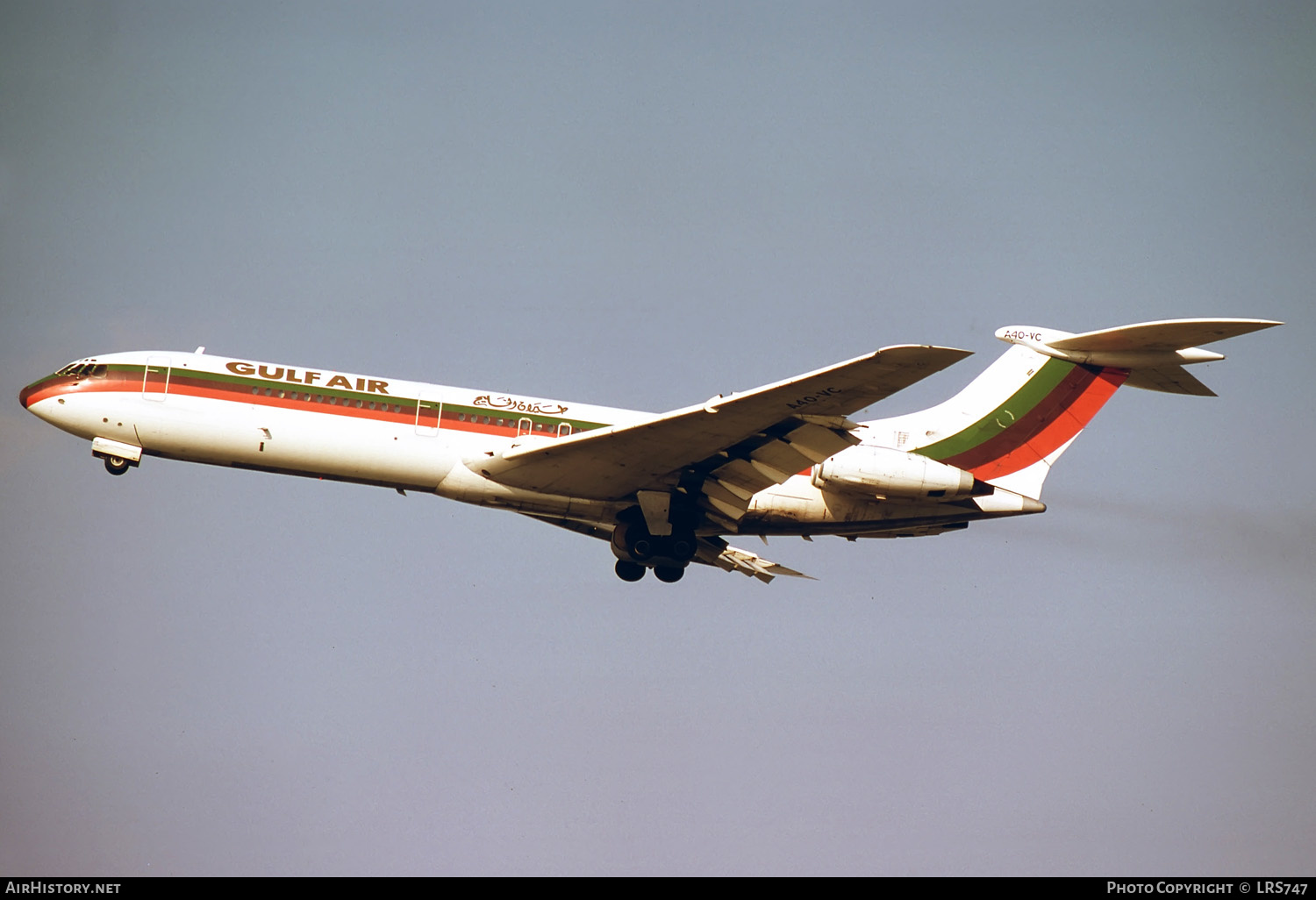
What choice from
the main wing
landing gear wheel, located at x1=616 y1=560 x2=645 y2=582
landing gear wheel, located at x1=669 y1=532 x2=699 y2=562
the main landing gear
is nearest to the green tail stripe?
the main wing

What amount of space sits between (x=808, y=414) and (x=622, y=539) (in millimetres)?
6301

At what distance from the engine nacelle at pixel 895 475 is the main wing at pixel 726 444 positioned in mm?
1065

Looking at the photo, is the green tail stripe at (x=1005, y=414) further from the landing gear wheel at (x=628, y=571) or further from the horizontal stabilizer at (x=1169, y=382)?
the landing gear wheel at (x=628, y=571)

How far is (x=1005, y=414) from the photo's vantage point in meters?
29.7

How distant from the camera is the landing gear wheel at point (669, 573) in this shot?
30.5 metres

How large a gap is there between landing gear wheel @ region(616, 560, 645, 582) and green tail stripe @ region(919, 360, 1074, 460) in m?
7.07

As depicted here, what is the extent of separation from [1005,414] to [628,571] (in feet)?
30.3

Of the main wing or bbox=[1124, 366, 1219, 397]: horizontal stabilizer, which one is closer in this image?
the main wing

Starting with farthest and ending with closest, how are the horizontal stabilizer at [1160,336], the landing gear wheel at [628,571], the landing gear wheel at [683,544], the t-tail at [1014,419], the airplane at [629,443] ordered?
the landing gear wheel at [628,571]
the t-tail at [1014,419]
the landing gear wheel at [683,544]
the airplane at [629,443]
the horizontal stabilizer at [1160,336]

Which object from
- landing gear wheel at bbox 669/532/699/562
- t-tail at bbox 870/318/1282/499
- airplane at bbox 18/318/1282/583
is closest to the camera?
airplane at bbox 18/318/1282/583

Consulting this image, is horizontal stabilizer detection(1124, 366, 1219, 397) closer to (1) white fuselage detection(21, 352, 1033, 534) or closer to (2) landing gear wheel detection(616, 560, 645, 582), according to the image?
(1) white fuselage detection(21, 352, 1033, 534)

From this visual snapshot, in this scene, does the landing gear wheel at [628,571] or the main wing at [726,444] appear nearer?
the main wing at [726,444]

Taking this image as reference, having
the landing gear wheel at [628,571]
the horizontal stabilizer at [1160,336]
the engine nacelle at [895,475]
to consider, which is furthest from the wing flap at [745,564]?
the horizontal stabilizer at [1160,336]

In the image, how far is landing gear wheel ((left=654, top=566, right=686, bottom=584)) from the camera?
30500mm
